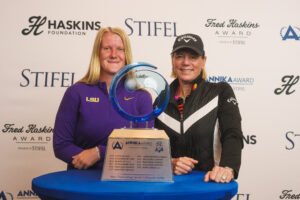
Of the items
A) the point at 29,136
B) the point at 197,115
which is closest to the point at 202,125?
the point at 197,115

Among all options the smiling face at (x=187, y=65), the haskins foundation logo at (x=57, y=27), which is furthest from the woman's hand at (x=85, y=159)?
the haskins foundation logo at (x=57, y=27)

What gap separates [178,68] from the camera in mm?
1731

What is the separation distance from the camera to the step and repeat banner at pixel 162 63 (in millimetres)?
2594

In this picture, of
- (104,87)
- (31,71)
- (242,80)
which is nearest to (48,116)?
(31,71)

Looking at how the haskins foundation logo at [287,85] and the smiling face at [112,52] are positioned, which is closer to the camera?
the smiling face at [112,52]

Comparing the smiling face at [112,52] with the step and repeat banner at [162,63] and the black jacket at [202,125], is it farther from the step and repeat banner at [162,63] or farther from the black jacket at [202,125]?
the step and repeat banner at [162,63]

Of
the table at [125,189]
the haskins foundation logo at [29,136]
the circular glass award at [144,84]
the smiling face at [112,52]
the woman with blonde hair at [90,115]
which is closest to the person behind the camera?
the table at [125,189]

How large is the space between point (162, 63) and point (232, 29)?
0.68 m

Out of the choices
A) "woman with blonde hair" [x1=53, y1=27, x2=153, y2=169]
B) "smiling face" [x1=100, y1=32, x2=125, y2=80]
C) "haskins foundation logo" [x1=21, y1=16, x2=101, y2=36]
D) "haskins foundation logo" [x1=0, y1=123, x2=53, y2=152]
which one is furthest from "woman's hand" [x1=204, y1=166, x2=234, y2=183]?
"haskins foundation logo" [x1=21, y1=16, x2=101, y2=36]

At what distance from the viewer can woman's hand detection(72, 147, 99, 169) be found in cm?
140

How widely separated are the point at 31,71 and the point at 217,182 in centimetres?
196

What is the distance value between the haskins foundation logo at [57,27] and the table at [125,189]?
5.65ft

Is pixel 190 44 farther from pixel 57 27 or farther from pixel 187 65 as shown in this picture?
pixel 57 27

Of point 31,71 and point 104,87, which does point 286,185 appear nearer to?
point 104,87
